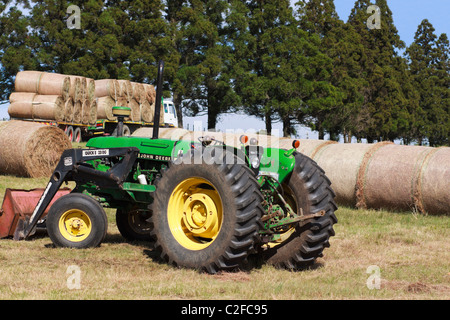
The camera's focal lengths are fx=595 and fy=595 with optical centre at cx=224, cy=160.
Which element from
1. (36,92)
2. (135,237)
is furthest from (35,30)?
(135,237)

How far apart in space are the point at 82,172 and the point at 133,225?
1172 millimetres

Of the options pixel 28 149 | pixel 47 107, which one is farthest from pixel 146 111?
pixel 28 149

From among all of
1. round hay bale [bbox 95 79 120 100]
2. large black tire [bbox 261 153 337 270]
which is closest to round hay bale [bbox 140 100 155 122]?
round hay bale [bbox 95 79 120 100]

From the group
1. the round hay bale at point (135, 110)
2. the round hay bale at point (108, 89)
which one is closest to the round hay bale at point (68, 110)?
the round hay bale at point (108, 89)

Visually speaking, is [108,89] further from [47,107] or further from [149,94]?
[47,107]

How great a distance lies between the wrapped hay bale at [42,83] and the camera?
24719 mm

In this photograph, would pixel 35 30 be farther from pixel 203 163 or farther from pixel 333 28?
pixel 203 163

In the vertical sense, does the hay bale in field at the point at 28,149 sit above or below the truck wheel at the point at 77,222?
above

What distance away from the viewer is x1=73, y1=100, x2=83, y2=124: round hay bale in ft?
84.5

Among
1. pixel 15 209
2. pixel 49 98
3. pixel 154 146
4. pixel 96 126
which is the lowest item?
pixel 15 209

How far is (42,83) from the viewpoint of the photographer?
2520 cm

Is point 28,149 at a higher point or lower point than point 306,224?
higher

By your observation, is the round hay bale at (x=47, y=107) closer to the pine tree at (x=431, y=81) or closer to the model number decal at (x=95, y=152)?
the model number decal at (x=95, y=152)

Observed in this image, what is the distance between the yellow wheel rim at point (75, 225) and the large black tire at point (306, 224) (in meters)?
2.20
